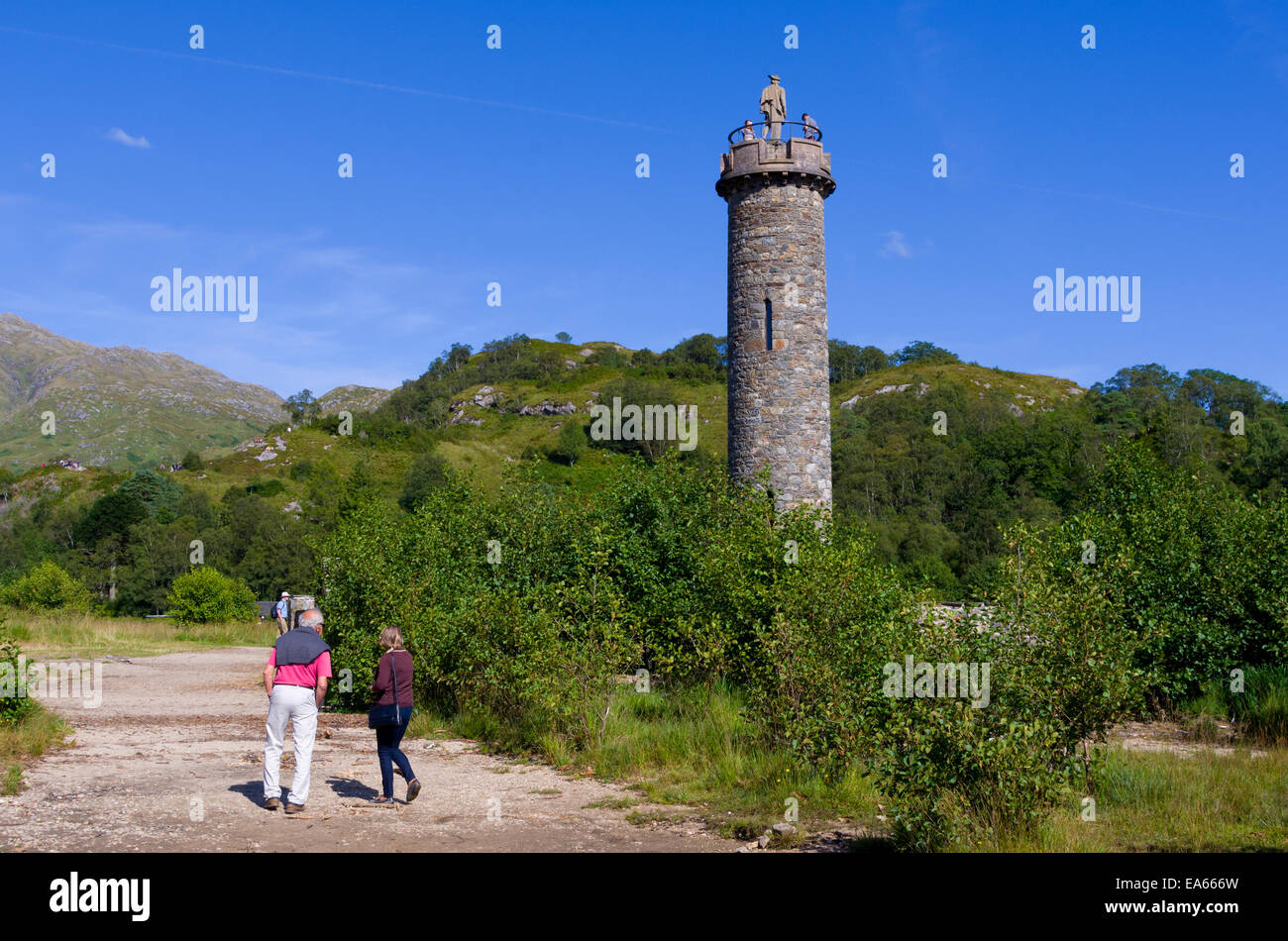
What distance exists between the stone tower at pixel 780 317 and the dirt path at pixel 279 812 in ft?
33.1

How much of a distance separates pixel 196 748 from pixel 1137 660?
45.4ft

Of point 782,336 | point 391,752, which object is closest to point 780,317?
point 782,336

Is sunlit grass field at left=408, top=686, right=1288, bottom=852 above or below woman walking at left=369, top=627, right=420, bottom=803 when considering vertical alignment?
below

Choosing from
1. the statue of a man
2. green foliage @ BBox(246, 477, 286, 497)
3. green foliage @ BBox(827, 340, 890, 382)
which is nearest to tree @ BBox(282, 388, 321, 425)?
green foliage @ BBox(246, 477, 286, 497)

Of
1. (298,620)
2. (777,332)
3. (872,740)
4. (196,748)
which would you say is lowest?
(196,748)

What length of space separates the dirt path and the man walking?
8.8 inches

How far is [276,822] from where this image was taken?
26.5 ft

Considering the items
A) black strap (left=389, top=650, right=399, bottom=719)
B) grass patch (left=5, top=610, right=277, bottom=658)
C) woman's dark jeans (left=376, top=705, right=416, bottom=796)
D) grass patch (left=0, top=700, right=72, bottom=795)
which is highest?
black strap (left=389, top=650, right=399, bottom=719)

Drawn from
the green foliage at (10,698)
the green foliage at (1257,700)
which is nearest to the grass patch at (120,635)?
the green foliage at (10,698)

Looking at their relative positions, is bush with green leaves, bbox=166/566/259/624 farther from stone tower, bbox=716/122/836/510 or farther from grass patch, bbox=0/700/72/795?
grass patch, bbox=0/700/72/795

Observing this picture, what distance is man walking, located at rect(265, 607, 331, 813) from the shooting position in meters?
8.41

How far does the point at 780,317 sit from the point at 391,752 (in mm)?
14051
